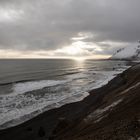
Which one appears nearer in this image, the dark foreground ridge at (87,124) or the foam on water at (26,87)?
the dark foreground ridge at (87,124)

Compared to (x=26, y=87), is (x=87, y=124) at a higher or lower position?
higher

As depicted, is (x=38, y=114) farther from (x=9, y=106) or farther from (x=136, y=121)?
(x=136, y=121)

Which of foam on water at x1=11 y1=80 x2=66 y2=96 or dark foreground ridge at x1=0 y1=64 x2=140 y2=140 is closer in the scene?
dark foreground ridge at x1=0 y1=64 x2=140 y2=140

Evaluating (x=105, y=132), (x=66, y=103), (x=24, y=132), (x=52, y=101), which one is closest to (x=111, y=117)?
(x=105, y=132)

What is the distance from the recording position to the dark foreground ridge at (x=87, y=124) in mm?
13682

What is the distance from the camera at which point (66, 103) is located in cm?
3369

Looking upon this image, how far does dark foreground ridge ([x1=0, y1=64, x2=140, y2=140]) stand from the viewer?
1368 centimetres

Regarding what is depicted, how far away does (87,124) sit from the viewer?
63.7 feet

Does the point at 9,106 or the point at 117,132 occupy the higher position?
the point at 117,132

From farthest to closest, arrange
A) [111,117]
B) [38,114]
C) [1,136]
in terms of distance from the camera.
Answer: [38,114]
[1,136]
[111,117]

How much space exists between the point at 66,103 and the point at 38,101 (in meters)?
5.34

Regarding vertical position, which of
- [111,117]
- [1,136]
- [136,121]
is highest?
[136,121]

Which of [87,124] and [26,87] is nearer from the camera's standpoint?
[87,124]

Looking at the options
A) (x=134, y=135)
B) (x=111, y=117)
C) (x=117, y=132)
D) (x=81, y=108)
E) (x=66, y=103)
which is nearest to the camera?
(x=134, y=135)
